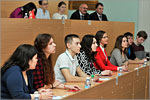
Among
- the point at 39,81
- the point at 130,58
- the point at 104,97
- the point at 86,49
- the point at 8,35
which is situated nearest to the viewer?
the point at 39,81

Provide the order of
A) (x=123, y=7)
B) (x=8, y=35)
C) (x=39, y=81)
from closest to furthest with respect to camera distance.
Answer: (x=39, y=81)
(x=8, y=35)
(x=123, y=7)

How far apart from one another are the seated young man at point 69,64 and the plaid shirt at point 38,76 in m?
0.41

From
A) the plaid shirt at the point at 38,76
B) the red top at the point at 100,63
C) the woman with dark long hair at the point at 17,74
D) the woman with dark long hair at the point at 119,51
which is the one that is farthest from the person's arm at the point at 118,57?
the woman with dark long hair at the point at 17,74

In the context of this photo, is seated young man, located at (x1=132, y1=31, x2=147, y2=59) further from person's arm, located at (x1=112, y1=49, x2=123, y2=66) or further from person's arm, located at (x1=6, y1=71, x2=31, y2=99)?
person's arm, located at (x1=6, y1=71, x2=31, y2=99)

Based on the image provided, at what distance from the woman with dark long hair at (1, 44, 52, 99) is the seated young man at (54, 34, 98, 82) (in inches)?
32.5

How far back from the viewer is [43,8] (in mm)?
5637

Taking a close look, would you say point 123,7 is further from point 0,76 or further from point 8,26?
point 0,76

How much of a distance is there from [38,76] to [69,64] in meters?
0.64

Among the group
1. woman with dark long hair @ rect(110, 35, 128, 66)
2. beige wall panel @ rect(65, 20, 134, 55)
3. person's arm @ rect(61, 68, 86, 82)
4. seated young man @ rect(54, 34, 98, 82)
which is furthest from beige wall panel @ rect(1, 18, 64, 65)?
woman with dark long hair @ rect(110, 35, 128, 66)

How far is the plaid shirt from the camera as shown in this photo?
290cm

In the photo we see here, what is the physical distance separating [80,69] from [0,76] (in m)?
1.54

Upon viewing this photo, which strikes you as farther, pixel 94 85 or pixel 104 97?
pixel 104 97

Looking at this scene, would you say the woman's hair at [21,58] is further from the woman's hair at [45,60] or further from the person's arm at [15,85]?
the woman's hair at [45,60]

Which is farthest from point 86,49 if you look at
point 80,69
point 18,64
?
point 18,64
